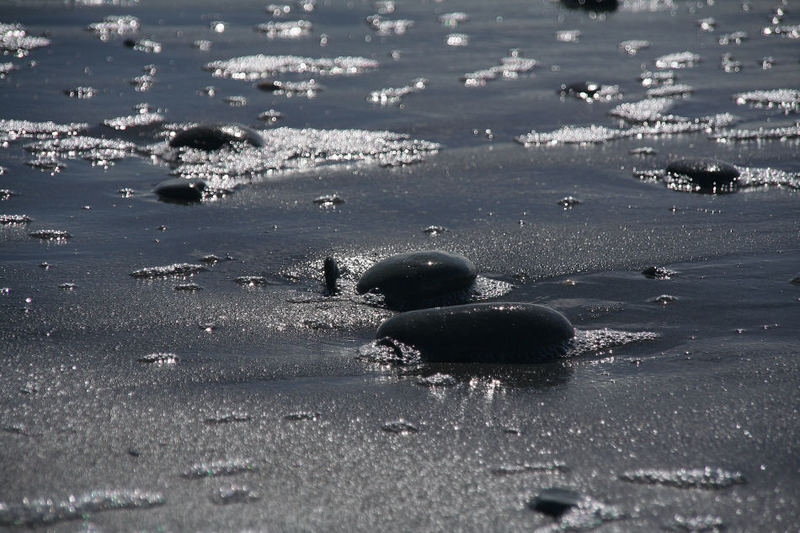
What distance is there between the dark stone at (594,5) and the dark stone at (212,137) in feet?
22.5

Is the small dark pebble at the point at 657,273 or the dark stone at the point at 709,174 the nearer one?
the small dark pebble at the point at 657,273

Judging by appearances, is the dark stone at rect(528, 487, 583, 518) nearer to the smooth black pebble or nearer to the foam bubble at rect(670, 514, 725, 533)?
the foam bubble at rect(670, 514, 725, 533)

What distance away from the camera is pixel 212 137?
541 cm

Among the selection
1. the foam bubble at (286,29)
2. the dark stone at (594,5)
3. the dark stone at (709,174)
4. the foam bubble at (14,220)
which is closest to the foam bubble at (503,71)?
the foam bubble at (286,29)

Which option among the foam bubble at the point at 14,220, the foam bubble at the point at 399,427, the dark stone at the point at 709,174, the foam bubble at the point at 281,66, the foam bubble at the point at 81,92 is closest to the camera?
the foam bubble at the point at 399,427

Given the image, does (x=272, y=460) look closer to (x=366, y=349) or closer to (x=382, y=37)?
(x=366, y=349)

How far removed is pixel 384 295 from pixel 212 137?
7.83ft

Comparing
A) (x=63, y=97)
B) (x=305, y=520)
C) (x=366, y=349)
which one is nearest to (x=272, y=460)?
(x=305, y=520)

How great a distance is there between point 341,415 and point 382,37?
716 centimetres

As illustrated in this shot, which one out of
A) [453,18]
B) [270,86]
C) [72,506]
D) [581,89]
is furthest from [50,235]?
[453,18]

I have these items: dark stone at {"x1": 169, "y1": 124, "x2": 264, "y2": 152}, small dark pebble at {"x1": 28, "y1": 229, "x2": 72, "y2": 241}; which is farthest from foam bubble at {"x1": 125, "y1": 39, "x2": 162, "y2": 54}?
small dark pebble at {"x1": 28, "y1": 229, "x2": 72, "y2": 241}

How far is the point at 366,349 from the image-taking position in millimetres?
2979

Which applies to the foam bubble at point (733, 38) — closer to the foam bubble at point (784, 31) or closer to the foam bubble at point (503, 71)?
the foam bubble at point (784, 31)

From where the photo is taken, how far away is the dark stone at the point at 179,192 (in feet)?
15.2
